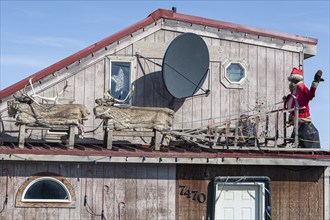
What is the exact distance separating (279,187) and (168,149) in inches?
117

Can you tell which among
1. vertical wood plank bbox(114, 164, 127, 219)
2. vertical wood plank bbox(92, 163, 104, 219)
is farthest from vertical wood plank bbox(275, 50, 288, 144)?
vertical wood plank bbox(92, 163, 104, 219)

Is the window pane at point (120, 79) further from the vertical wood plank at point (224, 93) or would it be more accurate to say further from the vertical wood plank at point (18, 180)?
the vertical wood plank at point (18, 180)

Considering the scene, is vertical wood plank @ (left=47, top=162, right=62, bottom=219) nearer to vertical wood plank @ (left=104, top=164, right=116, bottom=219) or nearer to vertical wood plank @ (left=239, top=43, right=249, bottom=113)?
vertical wood plank @ (left=104, top=164, right=116, bottom=219)

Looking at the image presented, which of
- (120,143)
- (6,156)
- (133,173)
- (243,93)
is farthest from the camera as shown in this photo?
(243,93)

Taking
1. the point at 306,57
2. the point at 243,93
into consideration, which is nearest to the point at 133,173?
the point at 243,93

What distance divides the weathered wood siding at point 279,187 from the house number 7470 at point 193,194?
49mm

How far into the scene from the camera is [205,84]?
18656 millimetres

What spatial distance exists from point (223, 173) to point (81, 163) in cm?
353

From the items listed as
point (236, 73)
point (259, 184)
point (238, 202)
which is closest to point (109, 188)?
point (238, 202)

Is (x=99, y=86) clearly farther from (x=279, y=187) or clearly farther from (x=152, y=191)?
(x=279, y=187)

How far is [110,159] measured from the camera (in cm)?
1498

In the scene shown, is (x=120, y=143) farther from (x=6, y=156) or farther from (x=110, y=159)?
(x=6, y=156)

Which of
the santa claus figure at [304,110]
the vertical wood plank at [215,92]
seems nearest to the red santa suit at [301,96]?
the santa claus figure at [304,110]

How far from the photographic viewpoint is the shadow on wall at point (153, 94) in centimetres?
1814
